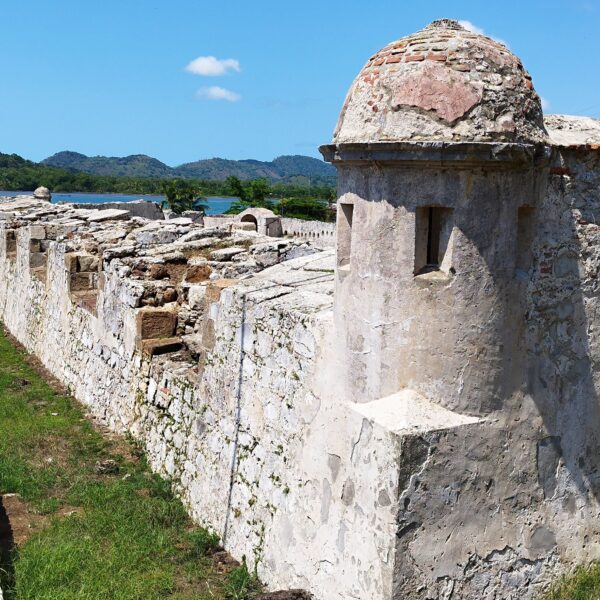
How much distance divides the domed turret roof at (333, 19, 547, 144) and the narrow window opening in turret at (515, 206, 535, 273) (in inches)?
16.8

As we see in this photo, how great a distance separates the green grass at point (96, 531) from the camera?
4977 mm

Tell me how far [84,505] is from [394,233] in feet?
12.8

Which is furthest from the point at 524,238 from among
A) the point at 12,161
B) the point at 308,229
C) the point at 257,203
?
the point at 12,161

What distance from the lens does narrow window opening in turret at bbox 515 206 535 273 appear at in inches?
165

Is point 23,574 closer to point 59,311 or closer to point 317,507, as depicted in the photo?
point 317,507

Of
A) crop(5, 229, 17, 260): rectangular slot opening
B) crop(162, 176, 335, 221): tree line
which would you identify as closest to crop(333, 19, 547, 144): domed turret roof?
crop(5, 229, 17, 260): rectangular slot opening

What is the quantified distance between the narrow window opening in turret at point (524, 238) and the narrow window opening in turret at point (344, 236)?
952 mm

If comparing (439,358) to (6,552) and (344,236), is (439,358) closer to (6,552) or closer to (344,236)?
(344,236)

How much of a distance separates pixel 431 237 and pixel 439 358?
654mm

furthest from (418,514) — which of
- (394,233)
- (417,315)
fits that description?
(394,233)

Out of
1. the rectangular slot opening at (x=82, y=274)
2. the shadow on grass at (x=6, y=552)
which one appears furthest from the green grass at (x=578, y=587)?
→ the rectangular slot opening at (x=82, y=274)

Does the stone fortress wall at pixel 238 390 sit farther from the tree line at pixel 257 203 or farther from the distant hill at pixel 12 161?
the distant hill at pixel 12 161

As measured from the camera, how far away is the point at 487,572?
415 centimetres

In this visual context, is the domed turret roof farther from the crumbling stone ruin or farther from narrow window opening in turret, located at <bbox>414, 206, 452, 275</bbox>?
narrow window opening in turret, located at <bbox>414, 206, 452, 275</bbox>
